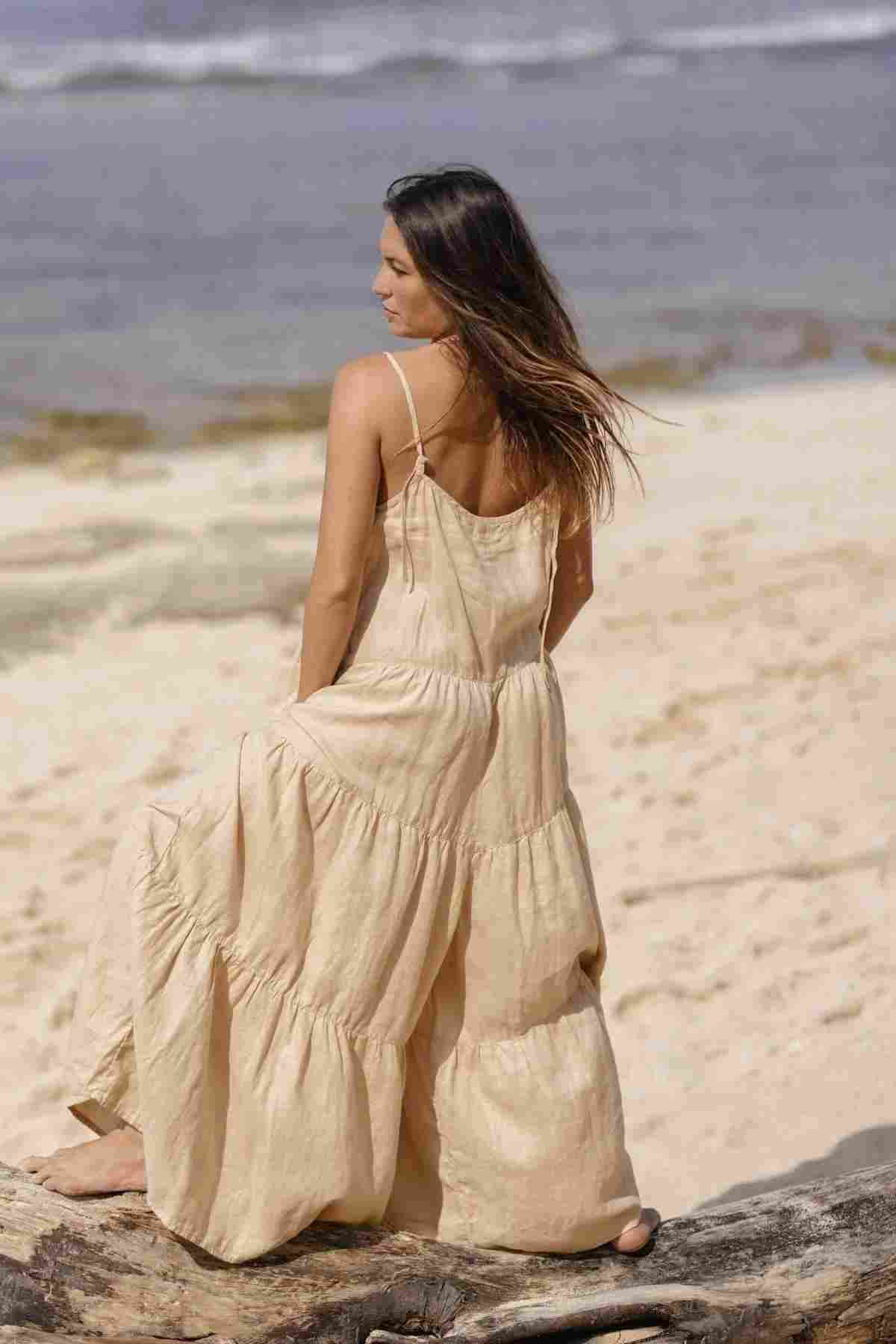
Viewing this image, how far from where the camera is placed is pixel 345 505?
246cm

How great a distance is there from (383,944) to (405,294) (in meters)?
0.97

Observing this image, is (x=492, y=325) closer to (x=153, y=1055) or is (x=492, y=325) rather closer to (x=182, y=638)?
(x=153, y=1055)

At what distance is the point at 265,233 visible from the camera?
1886cm

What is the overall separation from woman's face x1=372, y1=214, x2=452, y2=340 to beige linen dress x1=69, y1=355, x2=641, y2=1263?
0.14 m

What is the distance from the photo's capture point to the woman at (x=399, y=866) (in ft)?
8.07

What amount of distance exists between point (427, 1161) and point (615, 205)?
1857 centimetres

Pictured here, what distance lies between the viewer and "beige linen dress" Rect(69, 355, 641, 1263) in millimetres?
2473

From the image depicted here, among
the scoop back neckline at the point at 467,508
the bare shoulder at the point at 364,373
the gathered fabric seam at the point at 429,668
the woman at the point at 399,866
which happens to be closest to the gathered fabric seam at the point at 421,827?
the woman at the point at 399,866

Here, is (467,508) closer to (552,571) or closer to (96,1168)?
(552,571)

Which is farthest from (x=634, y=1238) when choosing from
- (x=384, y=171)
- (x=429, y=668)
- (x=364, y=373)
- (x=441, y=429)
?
(x=384, y=171)

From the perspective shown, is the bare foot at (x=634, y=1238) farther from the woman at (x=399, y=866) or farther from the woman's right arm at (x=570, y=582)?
the woman's right arm at (x=570, y=582)

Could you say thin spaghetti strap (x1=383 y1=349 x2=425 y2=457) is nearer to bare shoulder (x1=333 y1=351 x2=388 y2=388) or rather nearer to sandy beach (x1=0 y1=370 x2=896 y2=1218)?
bare shoulder (x1=333 y1=351 x2=388 y2=388)

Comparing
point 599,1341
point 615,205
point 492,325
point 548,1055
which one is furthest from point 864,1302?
point 615,205

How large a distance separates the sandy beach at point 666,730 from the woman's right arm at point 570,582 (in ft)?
5.25
